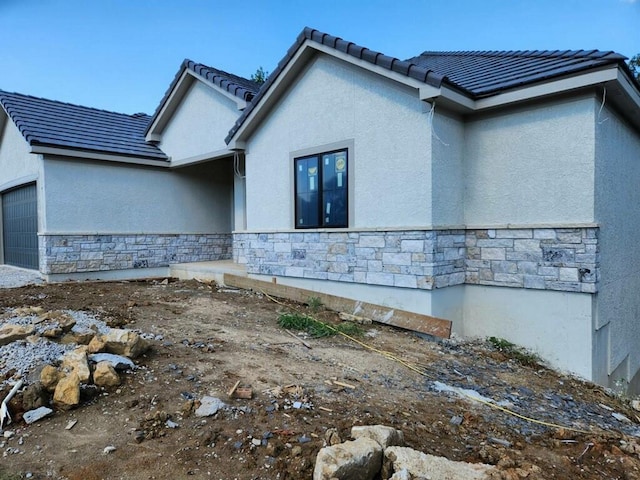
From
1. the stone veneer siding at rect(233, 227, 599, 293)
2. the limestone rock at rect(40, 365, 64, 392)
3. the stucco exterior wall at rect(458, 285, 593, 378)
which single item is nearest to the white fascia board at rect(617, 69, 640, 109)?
the stone veneer siding at rect(233, 227, 599, 293)

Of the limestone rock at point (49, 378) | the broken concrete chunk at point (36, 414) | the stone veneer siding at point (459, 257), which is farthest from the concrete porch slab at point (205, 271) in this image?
the broken concrete chunk at point (36, 414)

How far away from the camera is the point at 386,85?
6859mm

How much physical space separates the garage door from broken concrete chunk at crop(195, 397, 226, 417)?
33.8 ft

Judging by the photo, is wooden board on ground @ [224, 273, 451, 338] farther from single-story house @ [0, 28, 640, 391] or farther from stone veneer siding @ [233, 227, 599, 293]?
stone veneer siding @ [233, 227, 599, 293]

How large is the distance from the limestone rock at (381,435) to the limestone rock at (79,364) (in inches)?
96.6

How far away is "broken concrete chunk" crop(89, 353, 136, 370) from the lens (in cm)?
394

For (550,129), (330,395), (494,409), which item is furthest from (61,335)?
(550,129)

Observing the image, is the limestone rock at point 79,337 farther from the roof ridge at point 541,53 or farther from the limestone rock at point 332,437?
the roof ridge at point 541,53

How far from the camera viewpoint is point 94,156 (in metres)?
10.6

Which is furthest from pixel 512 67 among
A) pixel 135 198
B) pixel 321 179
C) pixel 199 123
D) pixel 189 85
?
pixel 135 198

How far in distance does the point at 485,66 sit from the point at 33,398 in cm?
897

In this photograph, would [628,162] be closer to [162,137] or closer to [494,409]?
[494,409]

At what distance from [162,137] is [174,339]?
9348 millimetres

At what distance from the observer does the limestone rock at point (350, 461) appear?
241 cm
